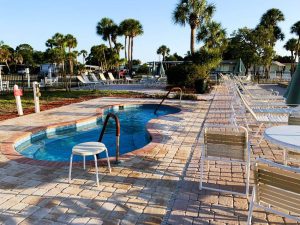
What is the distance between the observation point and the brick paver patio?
115 inches

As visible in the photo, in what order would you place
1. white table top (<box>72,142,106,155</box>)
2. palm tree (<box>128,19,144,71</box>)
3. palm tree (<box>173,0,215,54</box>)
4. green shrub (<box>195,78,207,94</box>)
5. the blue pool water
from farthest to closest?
palm tree (<box>128,19,144,71</box>) < palm tree (<box>173,0,215,54</box>) < green shrub (<box>195,78,207,94</box>) < the blue pool water < white table top (<box>72,142,106,155</box>)

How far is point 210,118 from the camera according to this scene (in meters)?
8.62

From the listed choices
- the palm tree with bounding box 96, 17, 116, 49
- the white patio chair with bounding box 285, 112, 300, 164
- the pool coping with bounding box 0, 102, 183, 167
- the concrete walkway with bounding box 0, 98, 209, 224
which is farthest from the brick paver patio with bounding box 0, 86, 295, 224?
the palm tree with bounding box 96, 17, 116, 49

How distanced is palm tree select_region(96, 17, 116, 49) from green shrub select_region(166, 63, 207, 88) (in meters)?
24.2

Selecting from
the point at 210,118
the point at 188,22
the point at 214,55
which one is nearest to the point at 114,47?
the point at 188,22

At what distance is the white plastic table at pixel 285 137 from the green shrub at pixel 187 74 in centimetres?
1546

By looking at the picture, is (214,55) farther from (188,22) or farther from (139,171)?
(139,171)

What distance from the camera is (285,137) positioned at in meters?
3.18

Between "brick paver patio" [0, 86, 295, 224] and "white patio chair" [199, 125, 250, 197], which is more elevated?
"white patio chair" [199, 125, 250, 197]

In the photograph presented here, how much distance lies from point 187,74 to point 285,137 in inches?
628

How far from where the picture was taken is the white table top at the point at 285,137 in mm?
2902

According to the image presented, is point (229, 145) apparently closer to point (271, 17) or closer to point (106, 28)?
point (106, 28)

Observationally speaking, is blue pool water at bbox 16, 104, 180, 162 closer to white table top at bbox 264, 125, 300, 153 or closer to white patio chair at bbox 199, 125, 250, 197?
white patio chair at bbox 199, 125, 250, 197

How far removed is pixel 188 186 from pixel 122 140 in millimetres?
4400
